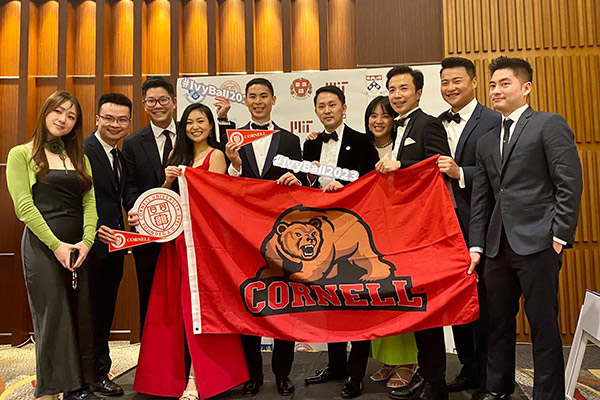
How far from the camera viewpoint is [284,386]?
2.79 metres

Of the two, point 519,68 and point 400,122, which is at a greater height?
point 519,68

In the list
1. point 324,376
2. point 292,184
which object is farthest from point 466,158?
point 324,376

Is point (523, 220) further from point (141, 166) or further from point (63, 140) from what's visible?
point (63, 140)

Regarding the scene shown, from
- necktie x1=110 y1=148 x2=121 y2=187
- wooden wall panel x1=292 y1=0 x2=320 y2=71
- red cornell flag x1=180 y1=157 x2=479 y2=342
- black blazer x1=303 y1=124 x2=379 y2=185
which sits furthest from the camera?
wooden wall panel x1=292 y1=0 x2=320 y2=71

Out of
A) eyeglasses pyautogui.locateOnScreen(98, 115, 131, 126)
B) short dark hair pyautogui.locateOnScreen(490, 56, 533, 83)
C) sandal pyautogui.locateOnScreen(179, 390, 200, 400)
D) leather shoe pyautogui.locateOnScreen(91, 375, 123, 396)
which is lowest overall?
leather shoe pyautogui.locateOnScreen(91, 375, 123, 396)

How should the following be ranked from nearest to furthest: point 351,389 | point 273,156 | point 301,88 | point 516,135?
point 516,135 → point 351,389 → point 273,156 → point 301,88

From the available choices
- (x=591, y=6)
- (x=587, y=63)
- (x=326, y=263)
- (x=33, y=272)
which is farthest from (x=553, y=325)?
(x=591, y=6)

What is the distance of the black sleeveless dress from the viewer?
2557 mm

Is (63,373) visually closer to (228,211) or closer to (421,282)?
(228,211)

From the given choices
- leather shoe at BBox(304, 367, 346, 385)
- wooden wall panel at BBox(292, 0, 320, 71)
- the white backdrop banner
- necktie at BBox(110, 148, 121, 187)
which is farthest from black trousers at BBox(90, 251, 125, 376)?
wooden wall panel at BBox(292, 0, 320, 71)

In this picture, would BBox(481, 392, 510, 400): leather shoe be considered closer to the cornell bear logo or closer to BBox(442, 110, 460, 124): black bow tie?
the cornell bear logo

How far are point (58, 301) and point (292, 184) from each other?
1.52 m

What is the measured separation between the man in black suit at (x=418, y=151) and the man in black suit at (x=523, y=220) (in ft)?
0.84

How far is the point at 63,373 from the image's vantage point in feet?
8.42
